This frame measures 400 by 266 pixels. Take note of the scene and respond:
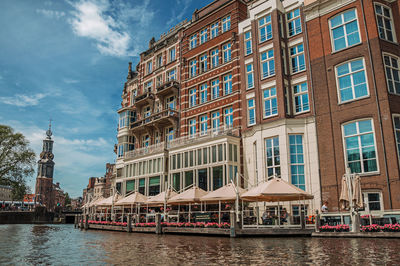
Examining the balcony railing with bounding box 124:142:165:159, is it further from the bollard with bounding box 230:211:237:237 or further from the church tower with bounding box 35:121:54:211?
the church tower with bounding box 35:121:54:211

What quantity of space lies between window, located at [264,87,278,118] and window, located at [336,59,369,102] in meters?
4.99

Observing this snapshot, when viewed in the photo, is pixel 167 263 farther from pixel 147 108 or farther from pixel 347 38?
pixel 147 108

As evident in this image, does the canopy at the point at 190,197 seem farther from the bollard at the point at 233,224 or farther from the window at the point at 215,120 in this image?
the window at the point at 215,120

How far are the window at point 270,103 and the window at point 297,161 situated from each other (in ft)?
9.22

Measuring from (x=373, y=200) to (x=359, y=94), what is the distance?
698cm

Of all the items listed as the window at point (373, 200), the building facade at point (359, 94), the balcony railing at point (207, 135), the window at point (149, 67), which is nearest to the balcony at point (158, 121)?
the balcony railing at point (207, 135)

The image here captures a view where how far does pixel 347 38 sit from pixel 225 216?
15115 millimetres

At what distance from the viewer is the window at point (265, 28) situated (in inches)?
1099

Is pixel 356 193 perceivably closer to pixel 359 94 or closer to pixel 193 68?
pixel 359 94

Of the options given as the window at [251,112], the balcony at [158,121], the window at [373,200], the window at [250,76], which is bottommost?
the window at [373,200]

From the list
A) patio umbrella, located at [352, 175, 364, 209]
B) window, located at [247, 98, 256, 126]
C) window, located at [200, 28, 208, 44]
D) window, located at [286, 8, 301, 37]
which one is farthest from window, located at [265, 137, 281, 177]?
window, located at [200, 28, 208, 44]

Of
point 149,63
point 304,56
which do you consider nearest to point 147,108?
point 149,63

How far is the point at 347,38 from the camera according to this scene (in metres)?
23.3

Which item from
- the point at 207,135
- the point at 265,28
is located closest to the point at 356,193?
the point at 207,135
